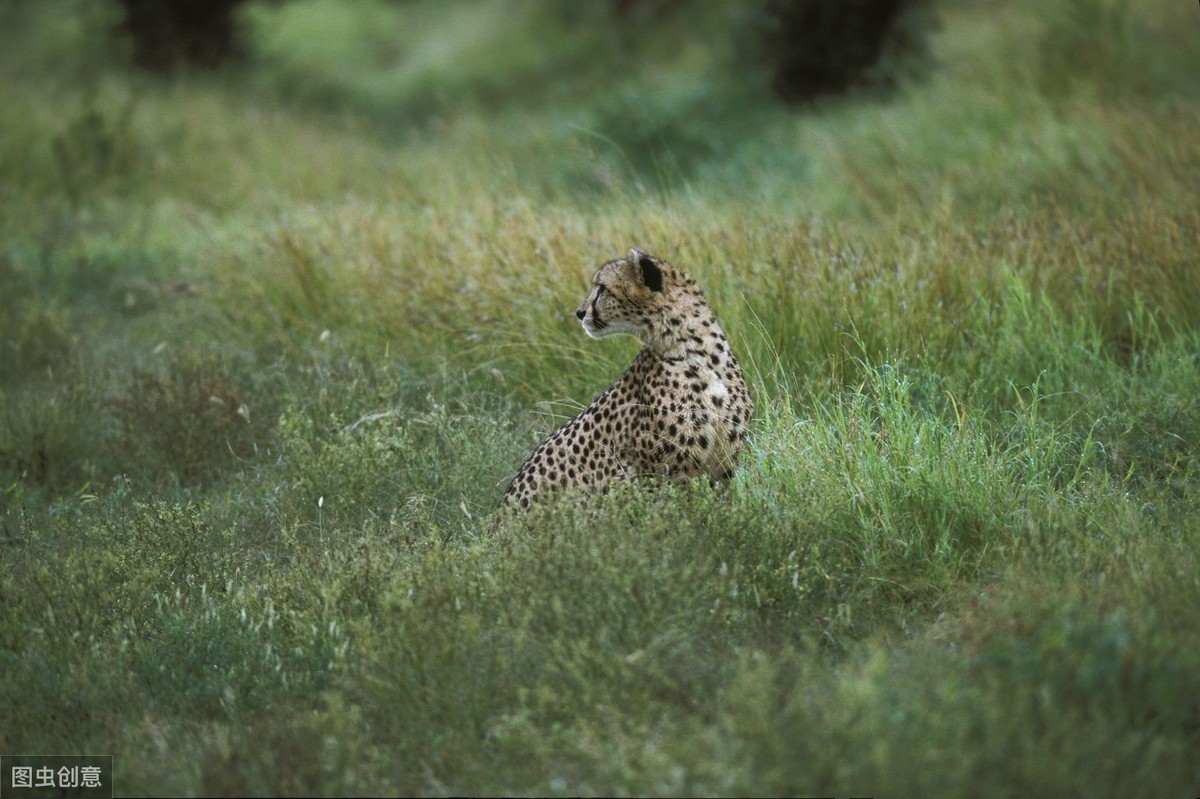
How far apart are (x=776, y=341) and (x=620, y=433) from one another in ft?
4.21

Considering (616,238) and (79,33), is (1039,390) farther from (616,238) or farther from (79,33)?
(79,33)

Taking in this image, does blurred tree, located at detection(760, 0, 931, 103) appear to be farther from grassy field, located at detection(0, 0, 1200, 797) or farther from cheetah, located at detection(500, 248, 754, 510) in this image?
cheetah, located at detection(500, 248, 754, 510)

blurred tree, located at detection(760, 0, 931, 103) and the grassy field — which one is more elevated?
blurred tree, located at detection(760, 0, 931, 103)

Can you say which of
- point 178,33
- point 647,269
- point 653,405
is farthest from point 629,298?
point 178,33

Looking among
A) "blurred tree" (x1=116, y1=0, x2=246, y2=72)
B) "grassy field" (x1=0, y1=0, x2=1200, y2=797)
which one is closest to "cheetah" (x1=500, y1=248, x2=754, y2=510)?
"grassy field" (x1=0, y1=0, x2=1200, y2=797)

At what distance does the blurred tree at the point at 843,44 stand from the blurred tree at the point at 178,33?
7705 mm

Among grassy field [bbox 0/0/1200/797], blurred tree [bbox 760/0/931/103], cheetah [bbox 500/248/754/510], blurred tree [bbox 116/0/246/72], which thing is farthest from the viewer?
blurred tree [bbox 116/0/246/72]

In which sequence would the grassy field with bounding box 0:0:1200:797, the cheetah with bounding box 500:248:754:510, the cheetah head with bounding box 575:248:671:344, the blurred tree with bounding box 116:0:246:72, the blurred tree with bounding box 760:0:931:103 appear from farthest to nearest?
1. the blurred tree with bounding box 116:0:246:72
2. the blurred tree with bounding box 760:0:931:103
3. the cheetah head with bounding box 575:248:671:344
4. the cheetah with bounding box 500:248:754:510
5. the grassy field with bounding box 0:0:1200:797

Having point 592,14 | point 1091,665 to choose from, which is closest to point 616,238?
point 1091,665

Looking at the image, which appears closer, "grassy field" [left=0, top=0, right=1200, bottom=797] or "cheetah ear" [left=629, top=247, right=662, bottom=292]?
"grassy field" [left=0, top=0, right=1200, bottom=797]

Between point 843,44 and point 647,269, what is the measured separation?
8565mm

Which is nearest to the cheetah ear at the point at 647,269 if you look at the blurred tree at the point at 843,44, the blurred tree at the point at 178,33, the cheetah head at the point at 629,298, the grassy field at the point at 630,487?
the cheetah head at the point at 629,298

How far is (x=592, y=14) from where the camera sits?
1764 cm

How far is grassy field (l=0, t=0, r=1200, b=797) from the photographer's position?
10.2 ft
